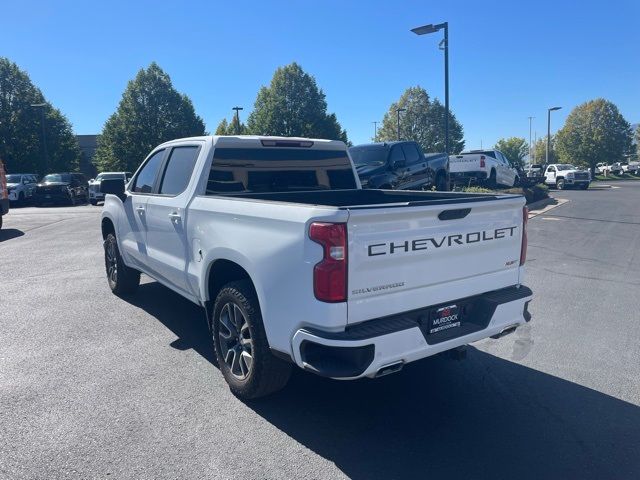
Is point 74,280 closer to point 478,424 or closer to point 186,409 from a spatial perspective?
point 186,409

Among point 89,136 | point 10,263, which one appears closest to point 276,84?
point 89,136

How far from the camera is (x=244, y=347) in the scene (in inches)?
155

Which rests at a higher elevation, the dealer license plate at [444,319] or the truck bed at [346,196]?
the truck bed at [346,196]

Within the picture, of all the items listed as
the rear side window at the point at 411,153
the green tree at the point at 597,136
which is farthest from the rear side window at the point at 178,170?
the green tree at the point at 597,136

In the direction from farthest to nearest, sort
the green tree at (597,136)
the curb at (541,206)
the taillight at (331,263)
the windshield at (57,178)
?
1. the green tree at (597,136)
2. the windshield at (57,178)
3. the curb at (541,206)
4. the taillight at (331,263)

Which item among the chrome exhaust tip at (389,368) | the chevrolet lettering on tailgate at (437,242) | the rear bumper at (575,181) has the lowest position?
the chrome exhaust tip at (389,368)

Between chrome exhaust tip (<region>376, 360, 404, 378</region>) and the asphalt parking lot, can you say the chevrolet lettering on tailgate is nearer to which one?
chrome exhaust tip (<region>376, 360, 404, 378</region>)

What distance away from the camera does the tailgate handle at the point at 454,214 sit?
11.4 ft

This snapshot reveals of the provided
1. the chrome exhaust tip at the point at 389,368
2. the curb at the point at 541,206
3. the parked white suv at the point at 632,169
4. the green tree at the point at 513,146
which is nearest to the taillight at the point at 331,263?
the chrome exhaust tip at the point at 389,368

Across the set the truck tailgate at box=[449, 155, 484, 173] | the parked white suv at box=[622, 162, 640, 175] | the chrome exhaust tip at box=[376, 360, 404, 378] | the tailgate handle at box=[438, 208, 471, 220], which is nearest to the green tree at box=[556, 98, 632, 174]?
the parked white suv at box=[622, 162, 640, 175]

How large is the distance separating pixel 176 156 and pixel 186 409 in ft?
8.64

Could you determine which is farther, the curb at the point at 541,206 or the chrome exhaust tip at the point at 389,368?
the curb at the point at 541,206

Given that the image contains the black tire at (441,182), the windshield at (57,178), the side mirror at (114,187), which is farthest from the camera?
the windshield at (57,178)

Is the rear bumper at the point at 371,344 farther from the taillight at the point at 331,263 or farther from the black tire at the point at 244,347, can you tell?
the black tire at the point at 244,347
